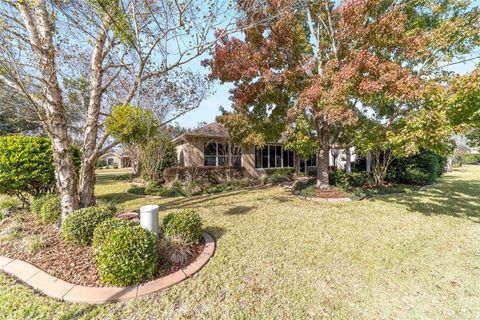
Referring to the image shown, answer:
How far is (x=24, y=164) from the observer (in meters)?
5.84

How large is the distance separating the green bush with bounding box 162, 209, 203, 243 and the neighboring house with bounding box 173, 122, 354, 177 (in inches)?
350

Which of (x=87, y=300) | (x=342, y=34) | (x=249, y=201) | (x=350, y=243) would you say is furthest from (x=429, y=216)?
(x=87, y=300)

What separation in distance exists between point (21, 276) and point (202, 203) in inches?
212

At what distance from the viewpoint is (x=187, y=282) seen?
3.16 meters

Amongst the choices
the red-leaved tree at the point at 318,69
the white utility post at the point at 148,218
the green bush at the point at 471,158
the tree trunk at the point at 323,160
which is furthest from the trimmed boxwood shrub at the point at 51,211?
the green bush at the point at 471,158

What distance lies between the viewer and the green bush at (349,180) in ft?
33.4

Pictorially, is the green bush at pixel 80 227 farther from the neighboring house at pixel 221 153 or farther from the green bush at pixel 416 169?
the green bush at pixel 416 169

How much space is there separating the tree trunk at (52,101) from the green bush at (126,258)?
8.34 ft

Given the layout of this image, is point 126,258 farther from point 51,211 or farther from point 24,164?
point 24,164

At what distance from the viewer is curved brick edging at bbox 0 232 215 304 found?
9.06 feet

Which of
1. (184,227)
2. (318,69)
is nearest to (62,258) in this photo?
(184,227)

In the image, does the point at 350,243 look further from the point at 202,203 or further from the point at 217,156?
the point at 217,156

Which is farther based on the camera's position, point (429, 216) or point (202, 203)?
point (202, 203)

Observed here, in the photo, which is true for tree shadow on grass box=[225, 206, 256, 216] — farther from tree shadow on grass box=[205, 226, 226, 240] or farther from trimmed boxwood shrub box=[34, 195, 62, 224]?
trimmed boxwood shrub box=[34, 195, 62, 224]
